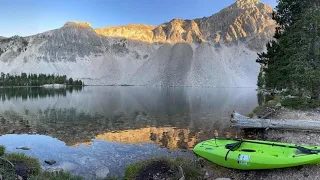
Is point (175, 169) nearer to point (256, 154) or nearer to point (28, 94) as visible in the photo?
point (256, 154)

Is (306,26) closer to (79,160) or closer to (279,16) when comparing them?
(279,16)

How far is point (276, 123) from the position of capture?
23734 mm

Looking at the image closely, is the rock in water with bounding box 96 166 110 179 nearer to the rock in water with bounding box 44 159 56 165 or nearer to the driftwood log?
the rock in water with bounding box 44 159 56 165

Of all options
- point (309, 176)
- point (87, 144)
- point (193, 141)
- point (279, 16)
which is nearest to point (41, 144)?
point (87, 144)

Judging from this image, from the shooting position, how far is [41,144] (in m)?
26.8

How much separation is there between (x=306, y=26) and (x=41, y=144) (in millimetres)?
28852

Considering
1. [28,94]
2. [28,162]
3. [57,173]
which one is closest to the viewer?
[57,173]

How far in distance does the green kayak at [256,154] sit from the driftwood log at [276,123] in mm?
7080

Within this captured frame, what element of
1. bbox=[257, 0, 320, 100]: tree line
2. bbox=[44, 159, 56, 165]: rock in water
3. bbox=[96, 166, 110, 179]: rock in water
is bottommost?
bbox=[44, 159, 56, 165]: rock in water

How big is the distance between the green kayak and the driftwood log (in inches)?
279

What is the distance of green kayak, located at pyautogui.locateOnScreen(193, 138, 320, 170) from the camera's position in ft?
46.3

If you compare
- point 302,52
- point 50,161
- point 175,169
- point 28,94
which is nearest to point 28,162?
point 50,161

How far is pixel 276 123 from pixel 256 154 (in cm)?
979

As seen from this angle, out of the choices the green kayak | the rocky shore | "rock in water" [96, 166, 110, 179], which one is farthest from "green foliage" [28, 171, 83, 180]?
→ the green kayak
